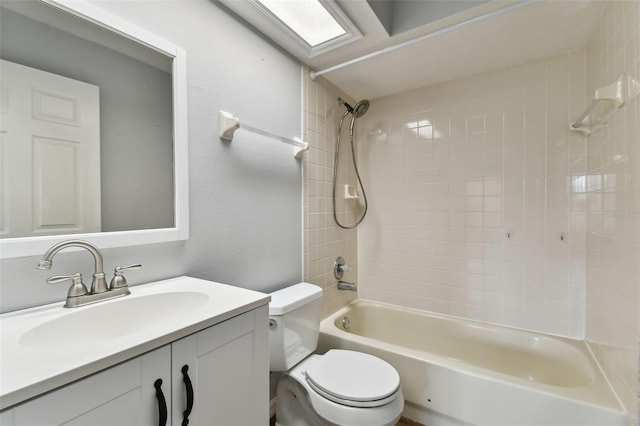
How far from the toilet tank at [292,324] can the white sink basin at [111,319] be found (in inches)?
18.3

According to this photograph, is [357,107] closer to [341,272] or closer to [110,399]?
[341,272]

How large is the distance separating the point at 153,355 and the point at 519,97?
2443mm

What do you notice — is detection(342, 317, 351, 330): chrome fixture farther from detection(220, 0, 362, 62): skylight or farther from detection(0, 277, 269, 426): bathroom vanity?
detection(220, 0, 362, 62): skylight

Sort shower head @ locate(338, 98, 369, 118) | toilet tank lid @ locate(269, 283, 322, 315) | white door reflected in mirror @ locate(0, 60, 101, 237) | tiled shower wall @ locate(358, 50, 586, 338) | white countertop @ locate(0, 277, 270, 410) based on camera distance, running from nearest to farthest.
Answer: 1. white countertop @ locate(0, 277, 270, 410)
2. white door reflected in mirror @ locate(0, 60, 101, 237)
3. toilet tank lid @ locate(269, 283, 322, 315)
4. tiled shower wall @ locate(358, 50, 586, 338)
5. shower head @ locate(338, 98, 369, 118)

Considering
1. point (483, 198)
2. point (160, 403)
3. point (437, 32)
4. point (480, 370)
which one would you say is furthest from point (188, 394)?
point (483, 198)

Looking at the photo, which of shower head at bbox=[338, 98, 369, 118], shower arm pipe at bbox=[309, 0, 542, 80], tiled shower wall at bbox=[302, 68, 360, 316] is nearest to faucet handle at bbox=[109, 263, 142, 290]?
tiled shower wall at bbox=[302, 68, 360, 316]

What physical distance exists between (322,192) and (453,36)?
123 centimetres

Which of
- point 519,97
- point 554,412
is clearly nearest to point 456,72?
point 519,97

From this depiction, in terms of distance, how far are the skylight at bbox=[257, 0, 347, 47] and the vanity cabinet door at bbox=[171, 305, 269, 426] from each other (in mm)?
1453

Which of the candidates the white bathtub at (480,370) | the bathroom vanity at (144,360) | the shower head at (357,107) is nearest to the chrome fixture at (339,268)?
the white bathtub at (480,370)

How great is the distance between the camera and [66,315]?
0.81 metres

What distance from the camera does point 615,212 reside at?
1.29 metres

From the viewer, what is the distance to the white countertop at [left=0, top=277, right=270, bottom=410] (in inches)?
19.8

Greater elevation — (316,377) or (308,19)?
(308,19)
